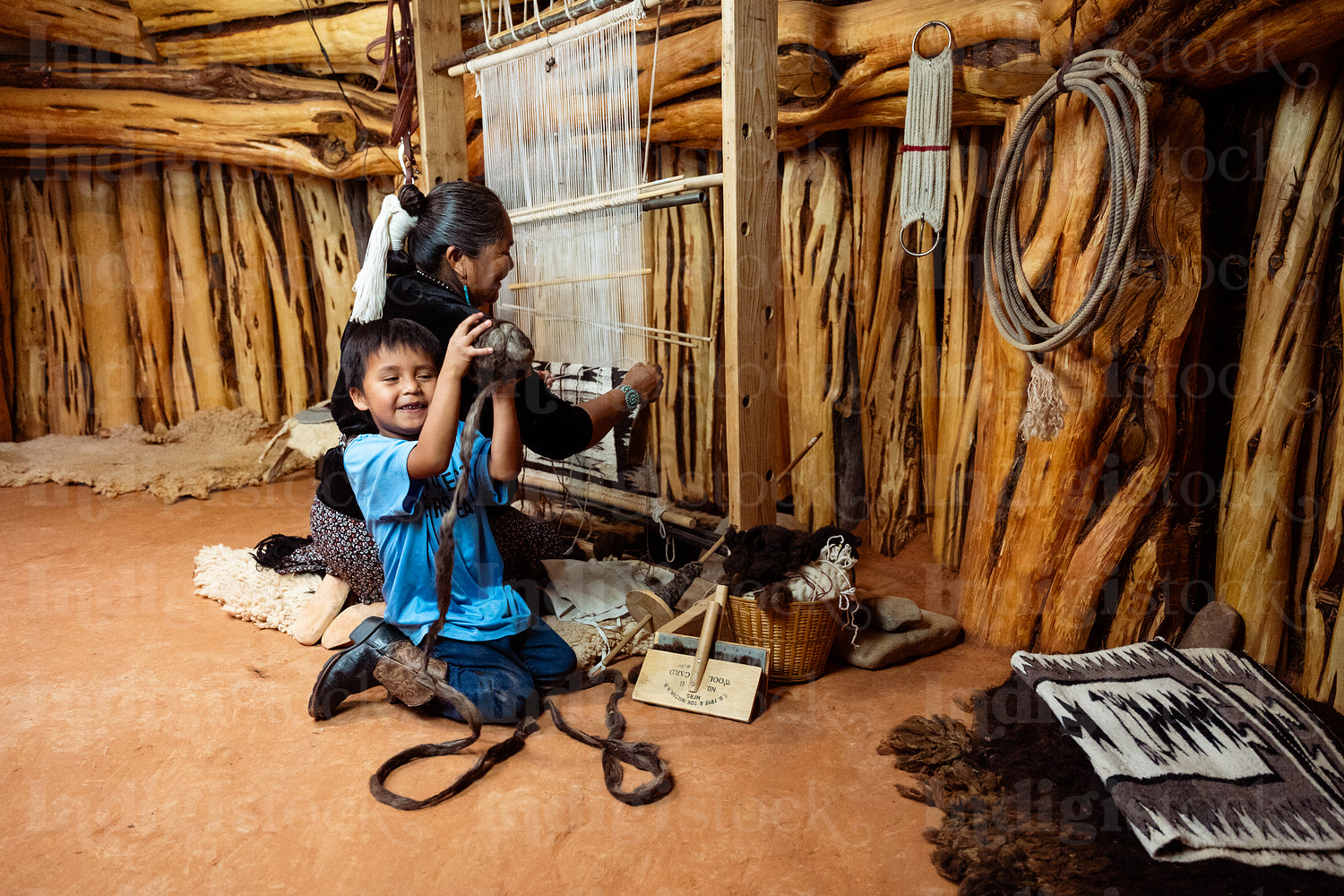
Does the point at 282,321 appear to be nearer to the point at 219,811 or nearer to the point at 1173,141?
the point at 219,811

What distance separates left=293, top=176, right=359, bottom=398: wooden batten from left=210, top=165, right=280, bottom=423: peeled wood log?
256mm

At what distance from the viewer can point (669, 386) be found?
3.82 meters

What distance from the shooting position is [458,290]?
100 inches

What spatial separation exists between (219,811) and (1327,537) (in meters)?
2.64

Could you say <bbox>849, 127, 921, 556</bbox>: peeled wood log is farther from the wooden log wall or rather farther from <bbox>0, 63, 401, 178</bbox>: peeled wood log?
the wooden log wall

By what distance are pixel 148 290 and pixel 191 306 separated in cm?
24

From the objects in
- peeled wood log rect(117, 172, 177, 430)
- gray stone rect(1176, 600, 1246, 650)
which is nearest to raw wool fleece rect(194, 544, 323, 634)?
peeled wood log rect(117, 172, 177, 430)

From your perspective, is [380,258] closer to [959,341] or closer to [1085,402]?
[959,341]

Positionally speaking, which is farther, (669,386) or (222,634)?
(669,386)

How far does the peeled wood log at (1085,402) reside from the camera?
2.30m

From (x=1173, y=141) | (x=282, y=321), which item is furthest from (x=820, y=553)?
(x=282, y=321)

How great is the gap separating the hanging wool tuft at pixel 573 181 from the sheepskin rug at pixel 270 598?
837 mm

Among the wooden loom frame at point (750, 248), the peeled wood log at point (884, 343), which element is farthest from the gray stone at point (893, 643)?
the peeled wood log at point (884, 343)

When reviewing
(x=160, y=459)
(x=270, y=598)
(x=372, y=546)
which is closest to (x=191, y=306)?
(x=160, y=459)
